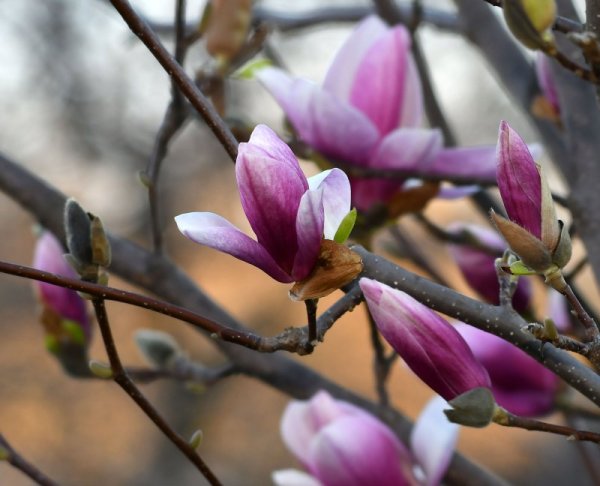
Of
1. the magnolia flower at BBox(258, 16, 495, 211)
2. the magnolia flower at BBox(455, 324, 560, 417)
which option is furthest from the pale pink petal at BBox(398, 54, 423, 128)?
the magnolia flower at BBox(455, 324, 560, 417)

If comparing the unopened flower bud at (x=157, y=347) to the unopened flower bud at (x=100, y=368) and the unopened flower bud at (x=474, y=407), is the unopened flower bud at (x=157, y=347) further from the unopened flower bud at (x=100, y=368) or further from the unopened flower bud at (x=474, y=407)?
the unopened flower bud at (x=474, y=407)

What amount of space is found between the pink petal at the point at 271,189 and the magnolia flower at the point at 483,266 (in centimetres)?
32

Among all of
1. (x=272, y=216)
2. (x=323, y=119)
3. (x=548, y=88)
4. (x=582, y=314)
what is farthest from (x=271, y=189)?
(x=548, y=88)

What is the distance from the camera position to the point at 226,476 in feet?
12.4

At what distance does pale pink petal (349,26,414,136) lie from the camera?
546 millimetres

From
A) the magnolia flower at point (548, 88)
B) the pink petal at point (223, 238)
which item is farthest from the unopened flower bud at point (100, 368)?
the magnolia flower at point (548, 88)

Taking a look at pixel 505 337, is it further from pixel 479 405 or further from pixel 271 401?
pixel 271 401

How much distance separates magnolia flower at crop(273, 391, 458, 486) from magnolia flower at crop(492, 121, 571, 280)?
7.9 inches

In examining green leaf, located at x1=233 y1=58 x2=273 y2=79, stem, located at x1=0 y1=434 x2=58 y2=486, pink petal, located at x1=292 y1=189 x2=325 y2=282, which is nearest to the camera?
pink petal, located at x1=292 y1=189 x2=325 y2=282

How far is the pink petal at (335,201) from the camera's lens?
Result: 323 millimetres

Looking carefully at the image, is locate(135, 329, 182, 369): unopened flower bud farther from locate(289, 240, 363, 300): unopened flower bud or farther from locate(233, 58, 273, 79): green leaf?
locate(289, 240, 363, 300): unopened flower bud

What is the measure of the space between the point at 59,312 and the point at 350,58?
26 cm

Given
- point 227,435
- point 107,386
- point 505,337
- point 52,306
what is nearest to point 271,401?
point 227,435

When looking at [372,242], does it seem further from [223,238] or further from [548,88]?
[223,238]
